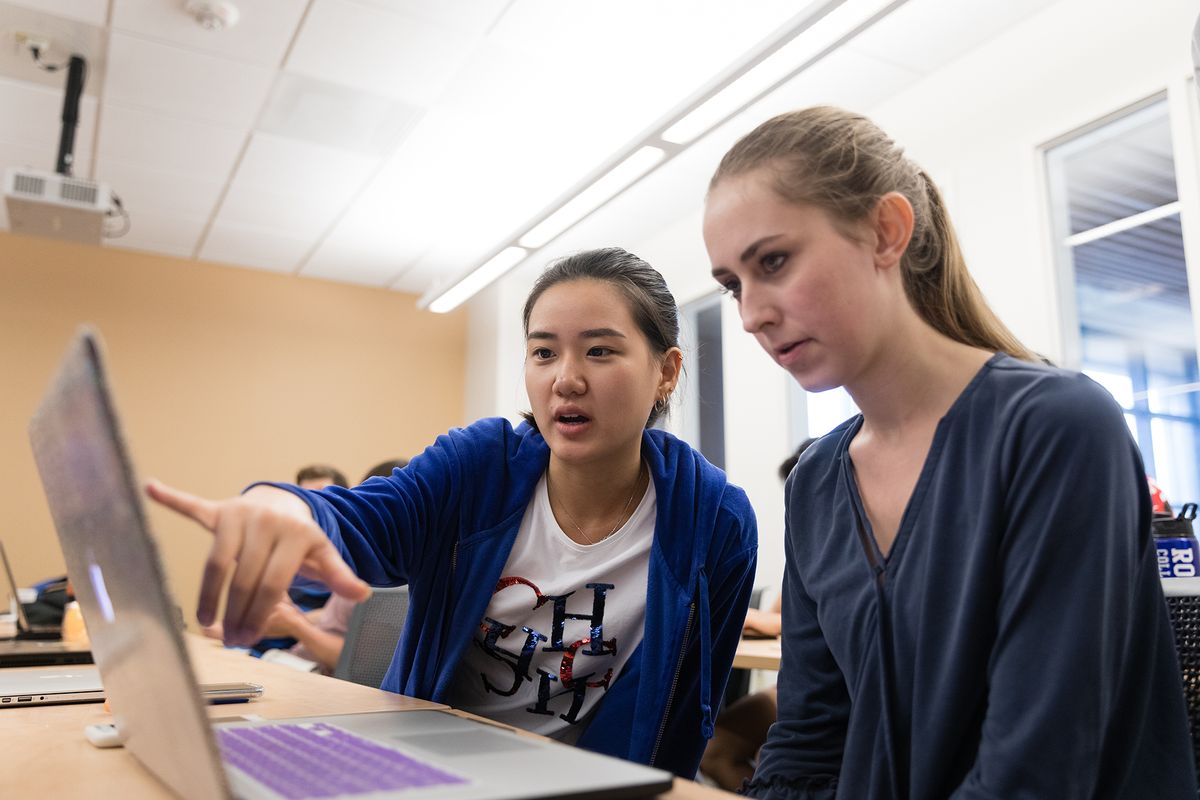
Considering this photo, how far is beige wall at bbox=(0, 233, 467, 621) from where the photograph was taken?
5.07 m

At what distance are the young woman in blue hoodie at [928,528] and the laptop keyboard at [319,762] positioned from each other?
48 cm

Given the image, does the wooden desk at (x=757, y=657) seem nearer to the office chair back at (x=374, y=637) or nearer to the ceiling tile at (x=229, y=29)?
the office chair back at (x=374, y=637)

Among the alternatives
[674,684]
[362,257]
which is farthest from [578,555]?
[362,257]

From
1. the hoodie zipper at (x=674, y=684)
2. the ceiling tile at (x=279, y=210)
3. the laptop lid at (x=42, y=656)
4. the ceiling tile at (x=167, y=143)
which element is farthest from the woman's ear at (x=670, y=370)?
the ceiling tile at (x=279, y=210)

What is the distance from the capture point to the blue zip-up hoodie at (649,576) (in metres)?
1.19

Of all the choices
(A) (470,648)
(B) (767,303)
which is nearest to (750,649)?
(A) (470,648)

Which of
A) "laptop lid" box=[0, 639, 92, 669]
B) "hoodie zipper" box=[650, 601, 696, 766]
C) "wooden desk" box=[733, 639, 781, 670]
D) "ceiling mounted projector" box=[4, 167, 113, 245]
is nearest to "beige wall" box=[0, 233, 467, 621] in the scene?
"ceiling mounted projector" box=[4, 167, 113, 245]

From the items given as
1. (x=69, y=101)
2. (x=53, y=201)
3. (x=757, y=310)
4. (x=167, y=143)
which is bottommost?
(x=757, y=310)

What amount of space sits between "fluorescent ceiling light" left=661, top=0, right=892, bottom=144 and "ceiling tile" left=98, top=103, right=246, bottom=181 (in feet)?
7.04

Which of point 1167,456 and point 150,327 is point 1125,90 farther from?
point 150,327

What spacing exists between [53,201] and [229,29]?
0.99 metres

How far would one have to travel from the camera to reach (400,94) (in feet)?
11.6

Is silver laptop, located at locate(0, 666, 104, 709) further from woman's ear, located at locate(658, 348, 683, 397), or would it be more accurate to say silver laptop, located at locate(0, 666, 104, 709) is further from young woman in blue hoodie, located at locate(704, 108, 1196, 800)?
woman's ear, located at locate(658, 348, 683, 397)

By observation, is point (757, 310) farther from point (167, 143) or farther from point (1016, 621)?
point (167, 143)
